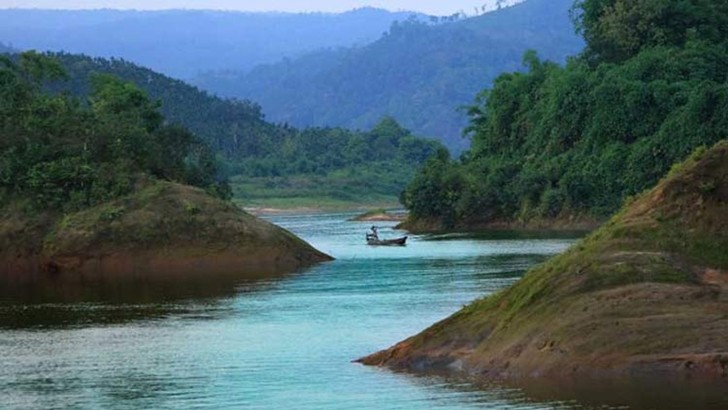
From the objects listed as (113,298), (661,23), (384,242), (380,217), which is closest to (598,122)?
(661,23)

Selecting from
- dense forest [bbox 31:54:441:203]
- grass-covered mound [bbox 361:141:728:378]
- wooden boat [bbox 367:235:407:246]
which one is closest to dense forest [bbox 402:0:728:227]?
wooden boat [bbox 367:235:407:246]

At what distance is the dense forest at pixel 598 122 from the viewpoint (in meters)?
101

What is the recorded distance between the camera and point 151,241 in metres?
68.9

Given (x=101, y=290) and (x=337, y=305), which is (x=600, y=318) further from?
(x=101, y=290)

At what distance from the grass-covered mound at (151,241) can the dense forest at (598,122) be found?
1461 inches

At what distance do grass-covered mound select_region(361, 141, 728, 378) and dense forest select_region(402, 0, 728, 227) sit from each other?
225ft

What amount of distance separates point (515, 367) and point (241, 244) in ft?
138

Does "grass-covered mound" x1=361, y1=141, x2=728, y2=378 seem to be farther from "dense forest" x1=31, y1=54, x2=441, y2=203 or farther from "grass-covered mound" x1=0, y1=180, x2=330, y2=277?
"dense forest" x1=31, y1=54, x2=441, y2=203

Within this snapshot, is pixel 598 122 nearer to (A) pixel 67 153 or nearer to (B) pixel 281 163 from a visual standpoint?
(A) pixel 67 153

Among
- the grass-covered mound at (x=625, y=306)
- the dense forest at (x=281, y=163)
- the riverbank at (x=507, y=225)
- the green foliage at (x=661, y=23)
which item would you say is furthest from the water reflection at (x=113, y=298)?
the dense forest at (x=281, y=163)

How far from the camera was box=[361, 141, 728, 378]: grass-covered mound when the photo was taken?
1019 inches

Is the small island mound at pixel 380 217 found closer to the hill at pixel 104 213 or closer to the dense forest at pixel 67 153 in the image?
the dense forest at pixel 67 153

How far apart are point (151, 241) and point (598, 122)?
47.3m

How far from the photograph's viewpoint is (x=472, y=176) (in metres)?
116
